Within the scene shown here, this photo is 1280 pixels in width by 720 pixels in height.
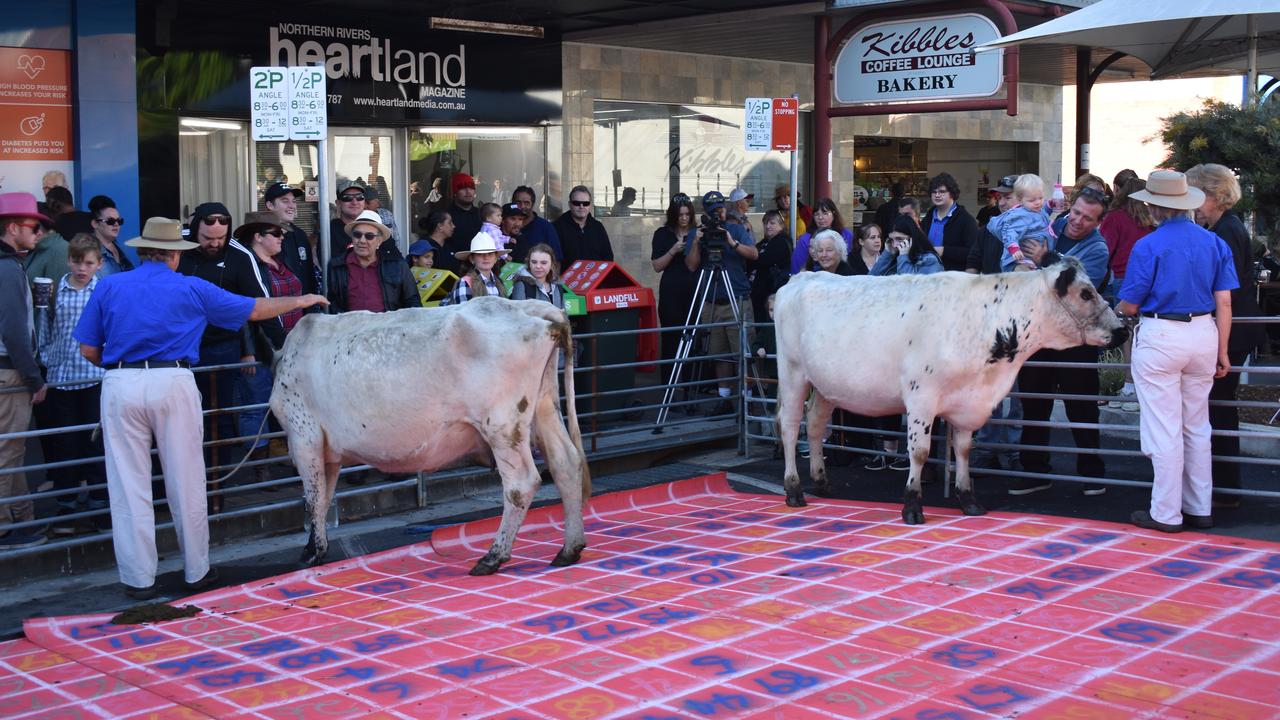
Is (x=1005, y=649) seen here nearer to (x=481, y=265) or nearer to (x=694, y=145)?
(x=481, y=265)

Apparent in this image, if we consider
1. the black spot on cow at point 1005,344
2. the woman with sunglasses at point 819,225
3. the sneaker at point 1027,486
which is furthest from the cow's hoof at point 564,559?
the woman with sunglasses at point 819,225

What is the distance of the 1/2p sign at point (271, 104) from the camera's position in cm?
854

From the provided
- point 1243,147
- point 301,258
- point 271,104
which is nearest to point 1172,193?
point 1243,147

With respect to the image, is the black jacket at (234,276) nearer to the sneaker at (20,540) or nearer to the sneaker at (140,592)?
the sneaker at (20,540)

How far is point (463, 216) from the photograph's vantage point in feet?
43.8

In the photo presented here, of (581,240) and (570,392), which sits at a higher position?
(581,240)

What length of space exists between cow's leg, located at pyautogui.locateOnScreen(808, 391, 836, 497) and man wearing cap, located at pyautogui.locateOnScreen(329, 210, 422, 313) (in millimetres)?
3003

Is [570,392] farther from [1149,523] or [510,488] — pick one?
[1149,523]

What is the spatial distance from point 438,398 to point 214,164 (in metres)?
7.13

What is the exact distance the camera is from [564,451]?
7.78m

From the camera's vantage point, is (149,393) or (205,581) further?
(205,581)

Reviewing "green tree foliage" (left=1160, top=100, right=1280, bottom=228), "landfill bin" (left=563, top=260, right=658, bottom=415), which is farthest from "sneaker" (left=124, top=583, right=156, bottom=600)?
"green tree foliage" (left=1160, top=100, right=1280, bottom=228)

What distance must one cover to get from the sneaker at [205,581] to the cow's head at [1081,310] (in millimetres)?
5164

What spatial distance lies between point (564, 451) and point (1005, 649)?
9.44 feet
